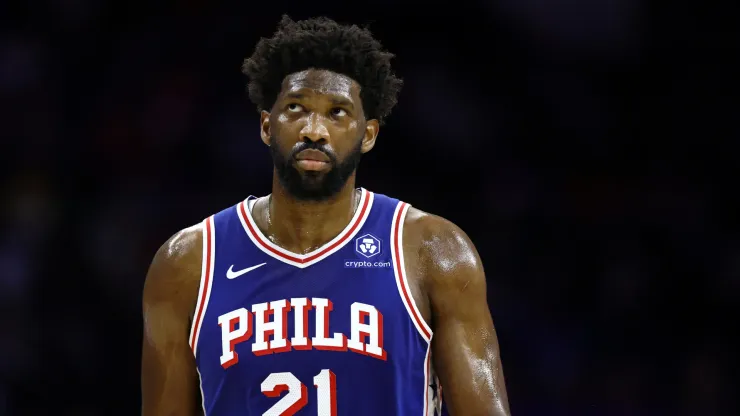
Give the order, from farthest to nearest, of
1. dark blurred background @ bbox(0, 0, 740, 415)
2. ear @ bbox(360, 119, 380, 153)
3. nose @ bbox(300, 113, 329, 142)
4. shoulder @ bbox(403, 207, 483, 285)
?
dark blurred background @ bbox(0, 0, 740, 415), ear @ bbox(360, 119, 380, 153), shoulder @ bbox(403, 207, 483, 285), nose @ bbox(300, 113, 329, 142)

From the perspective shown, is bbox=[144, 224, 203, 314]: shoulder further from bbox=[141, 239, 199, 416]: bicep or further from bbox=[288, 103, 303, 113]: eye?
bbox=[288, 103, 303, 113]: eye

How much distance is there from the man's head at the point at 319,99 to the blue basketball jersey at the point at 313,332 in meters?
0.25

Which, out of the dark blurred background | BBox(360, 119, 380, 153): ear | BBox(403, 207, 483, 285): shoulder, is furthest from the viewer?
the dark blurred background

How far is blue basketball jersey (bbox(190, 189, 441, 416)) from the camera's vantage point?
3092mm

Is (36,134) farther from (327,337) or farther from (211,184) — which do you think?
(327,337)

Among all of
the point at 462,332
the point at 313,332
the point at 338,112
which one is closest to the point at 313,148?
the point at 338,112

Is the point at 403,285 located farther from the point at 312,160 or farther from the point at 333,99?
the point at 333,99

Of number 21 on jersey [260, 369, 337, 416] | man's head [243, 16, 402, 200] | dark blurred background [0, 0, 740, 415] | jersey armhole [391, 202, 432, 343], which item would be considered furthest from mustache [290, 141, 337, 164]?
dark blurred background [0, 0, 740, 415]

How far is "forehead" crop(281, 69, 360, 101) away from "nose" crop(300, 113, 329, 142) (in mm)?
106

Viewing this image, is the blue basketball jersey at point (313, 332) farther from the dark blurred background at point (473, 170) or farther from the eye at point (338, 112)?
Result: the dark blurred background at point (473, 170)

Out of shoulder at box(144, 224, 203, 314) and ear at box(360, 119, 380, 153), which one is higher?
ear at box(360, 119, 380, 153)

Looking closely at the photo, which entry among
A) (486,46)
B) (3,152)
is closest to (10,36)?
(3,152)

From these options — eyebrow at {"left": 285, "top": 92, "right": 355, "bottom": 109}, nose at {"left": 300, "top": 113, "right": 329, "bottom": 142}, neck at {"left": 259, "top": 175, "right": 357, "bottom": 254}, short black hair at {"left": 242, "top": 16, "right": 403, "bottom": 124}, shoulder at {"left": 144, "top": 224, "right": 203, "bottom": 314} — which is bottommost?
shoulder at {"left": 144, "top": 224, "right": 203, "bottom": 314}

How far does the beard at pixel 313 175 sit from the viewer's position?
3.09 meters
